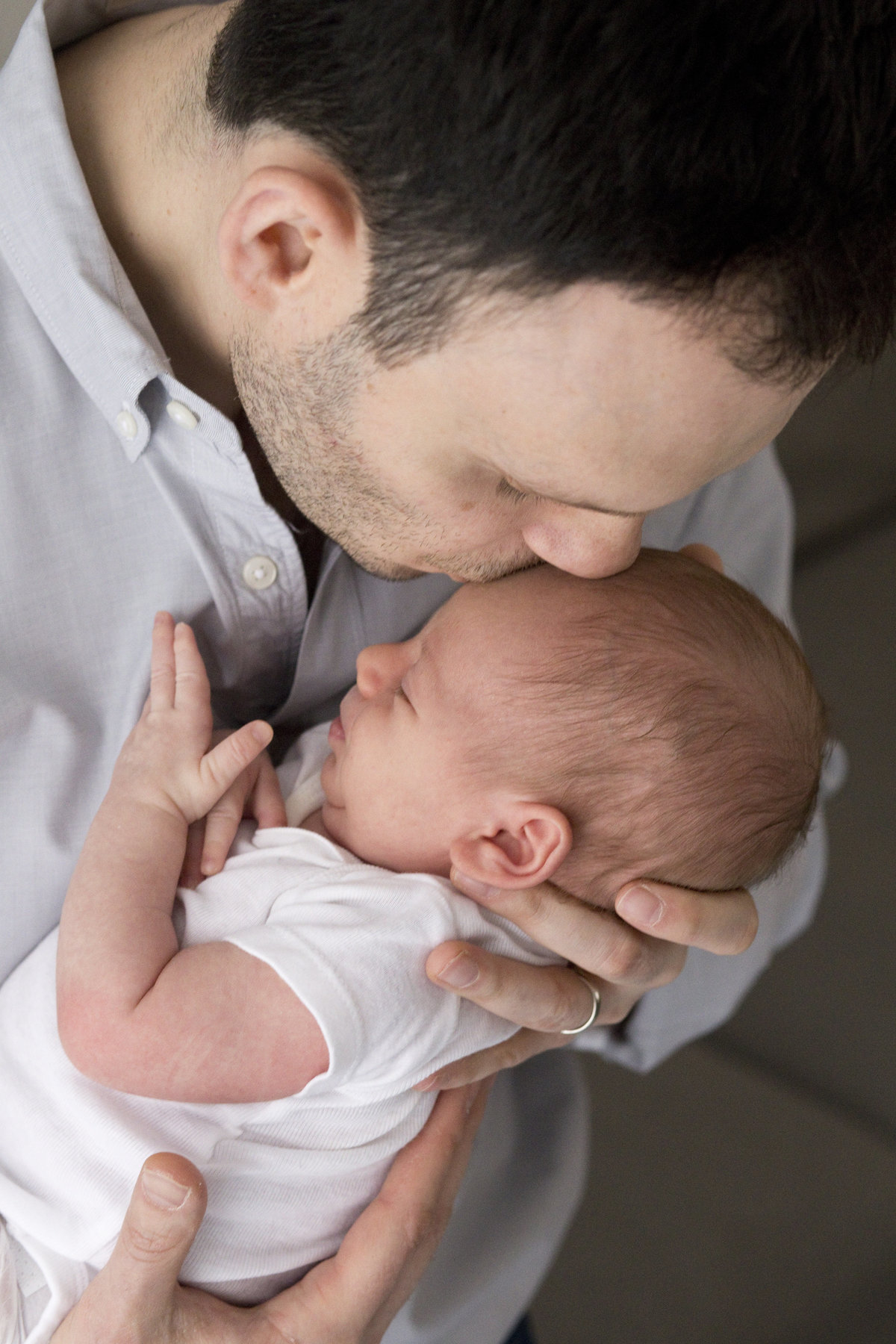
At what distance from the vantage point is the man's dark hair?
2.45 feet

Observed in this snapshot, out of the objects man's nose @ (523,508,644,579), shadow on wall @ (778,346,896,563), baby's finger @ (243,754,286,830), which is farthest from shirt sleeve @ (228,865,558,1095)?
shadow on wall @ (778,346,896,563)

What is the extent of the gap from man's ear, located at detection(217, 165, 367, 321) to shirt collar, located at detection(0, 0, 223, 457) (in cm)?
14

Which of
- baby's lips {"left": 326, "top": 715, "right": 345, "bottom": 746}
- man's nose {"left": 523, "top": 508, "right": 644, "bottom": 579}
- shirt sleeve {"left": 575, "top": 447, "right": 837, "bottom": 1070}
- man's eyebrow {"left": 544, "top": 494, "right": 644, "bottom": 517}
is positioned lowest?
shirt sleeve {"left": 575, "top": 447, "right": 837, "bottom": 1070}

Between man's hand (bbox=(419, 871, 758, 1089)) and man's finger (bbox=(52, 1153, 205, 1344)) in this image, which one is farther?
man's hand (bbox=(419, 871, 758, 1089))

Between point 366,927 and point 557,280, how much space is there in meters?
0.56

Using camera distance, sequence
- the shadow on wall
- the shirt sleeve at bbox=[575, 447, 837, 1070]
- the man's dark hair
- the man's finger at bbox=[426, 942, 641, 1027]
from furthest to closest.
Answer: the shadow on wall
the shirt sleeve at bbox=[575, 447, 837, 1070]
the man's finger at bbox=[426, 942, 641, 1027]
the man's dark hair

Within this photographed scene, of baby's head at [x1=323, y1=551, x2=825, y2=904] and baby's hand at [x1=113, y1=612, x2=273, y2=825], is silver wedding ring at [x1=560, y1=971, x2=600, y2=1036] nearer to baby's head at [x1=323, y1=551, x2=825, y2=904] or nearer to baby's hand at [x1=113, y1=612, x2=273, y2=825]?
baby's head at [x1=323, y1=551, x2=825, y2=904]

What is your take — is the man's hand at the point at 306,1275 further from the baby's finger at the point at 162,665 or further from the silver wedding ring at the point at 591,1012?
the baby's finger at the point at 162,665

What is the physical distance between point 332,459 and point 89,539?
0.25 meters

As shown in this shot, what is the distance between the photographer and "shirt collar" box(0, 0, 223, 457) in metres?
1.03

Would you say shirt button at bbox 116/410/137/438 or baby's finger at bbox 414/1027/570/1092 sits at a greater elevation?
shirt button at bbox 116/410/137/438

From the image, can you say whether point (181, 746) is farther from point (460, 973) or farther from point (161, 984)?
point (460, 973)

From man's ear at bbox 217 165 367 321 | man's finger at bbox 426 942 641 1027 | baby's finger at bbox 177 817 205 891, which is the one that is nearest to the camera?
man's ear at bbox 217 165 367 321

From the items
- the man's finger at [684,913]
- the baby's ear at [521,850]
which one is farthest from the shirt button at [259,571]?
the man's finger at [684,913]
